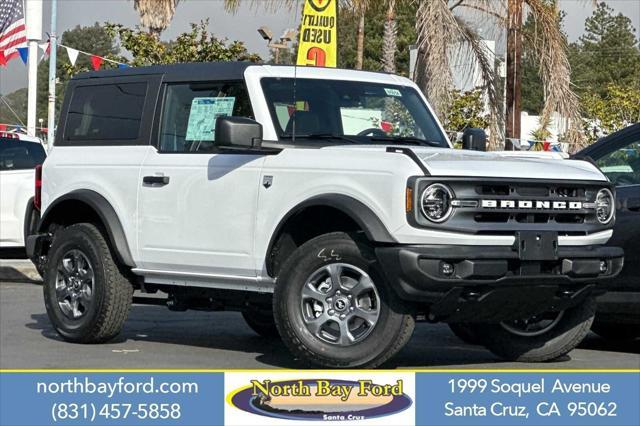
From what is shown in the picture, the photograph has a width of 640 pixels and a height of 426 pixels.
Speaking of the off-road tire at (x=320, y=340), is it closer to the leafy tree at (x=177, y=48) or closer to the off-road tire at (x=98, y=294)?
the off-road tire at (x=98, y=294)

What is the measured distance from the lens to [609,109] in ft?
115

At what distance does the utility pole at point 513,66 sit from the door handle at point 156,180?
38.9 ft

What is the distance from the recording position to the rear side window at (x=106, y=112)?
32.6 ft

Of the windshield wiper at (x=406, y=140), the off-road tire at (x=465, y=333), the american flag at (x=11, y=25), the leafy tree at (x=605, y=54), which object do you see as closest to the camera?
the windshield wiper at (x=406, y=140)

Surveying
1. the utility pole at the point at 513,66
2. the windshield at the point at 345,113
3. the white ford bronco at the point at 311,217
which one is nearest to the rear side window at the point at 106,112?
the white ford bronco at the point at 311,217

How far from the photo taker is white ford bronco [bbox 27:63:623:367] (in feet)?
25.5

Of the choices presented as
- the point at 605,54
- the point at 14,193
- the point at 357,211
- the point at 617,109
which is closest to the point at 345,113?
the point at 357,211

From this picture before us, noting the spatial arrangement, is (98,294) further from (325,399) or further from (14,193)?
(14,193)

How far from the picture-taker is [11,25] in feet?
103

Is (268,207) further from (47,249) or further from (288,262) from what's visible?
(47,249)

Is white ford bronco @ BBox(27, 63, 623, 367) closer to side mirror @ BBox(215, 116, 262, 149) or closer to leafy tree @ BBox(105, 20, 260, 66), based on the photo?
side mirror @ BBox(215, 116, 262, 149)

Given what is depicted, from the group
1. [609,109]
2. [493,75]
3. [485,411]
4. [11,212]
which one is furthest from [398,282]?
[609,109]

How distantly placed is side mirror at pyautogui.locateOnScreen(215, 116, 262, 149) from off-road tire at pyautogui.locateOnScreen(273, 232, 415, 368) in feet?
2.47

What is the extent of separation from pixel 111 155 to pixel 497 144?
1307cm
